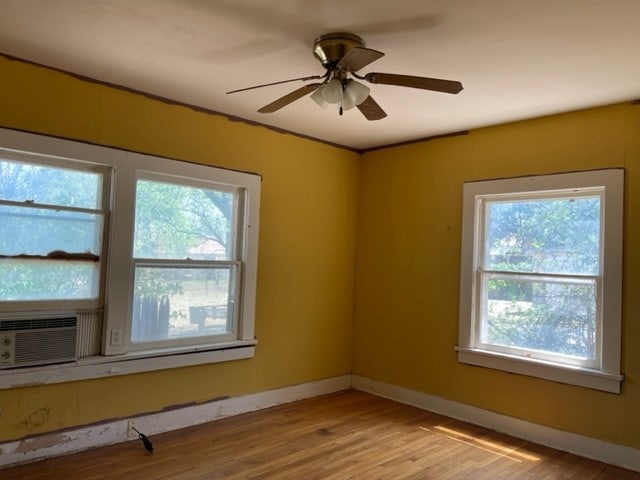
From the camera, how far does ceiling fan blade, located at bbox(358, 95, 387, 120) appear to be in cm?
267

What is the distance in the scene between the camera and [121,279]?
132 inches

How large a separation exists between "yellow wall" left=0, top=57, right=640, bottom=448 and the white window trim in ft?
0.26

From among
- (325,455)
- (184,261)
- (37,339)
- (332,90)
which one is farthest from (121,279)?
(332,90)

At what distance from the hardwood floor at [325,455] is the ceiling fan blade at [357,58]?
239 cm

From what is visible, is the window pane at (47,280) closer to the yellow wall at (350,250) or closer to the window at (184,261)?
the window at (184,261)

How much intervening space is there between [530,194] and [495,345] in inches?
50.1

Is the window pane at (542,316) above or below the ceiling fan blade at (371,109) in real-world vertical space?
below

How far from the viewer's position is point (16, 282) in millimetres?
2959

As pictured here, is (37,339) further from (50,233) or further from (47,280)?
(50,233)

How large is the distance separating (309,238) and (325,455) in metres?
2.01

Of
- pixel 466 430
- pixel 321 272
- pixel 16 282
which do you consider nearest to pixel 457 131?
pixel 321 272

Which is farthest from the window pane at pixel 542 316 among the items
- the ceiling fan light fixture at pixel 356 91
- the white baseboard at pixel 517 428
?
the ceiling fan light fixture at pixel 356 91

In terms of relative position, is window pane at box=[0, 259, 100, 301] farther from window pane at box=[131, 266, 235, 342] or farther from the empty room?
window pane at box=[131, 266, 235, 342]

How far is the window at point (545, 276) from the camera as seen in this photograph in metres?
3.32
